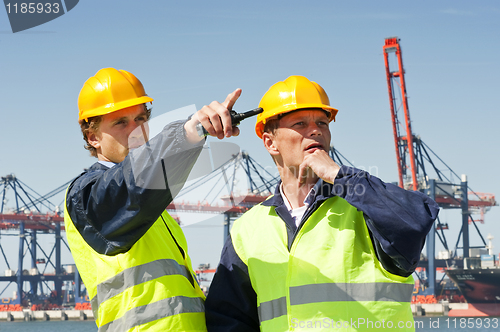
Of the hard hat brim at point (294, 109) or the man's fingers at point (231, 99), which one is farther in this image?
the hard hat brim at point (294, 109)

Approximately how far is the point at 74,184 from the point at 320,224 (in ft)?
3.56

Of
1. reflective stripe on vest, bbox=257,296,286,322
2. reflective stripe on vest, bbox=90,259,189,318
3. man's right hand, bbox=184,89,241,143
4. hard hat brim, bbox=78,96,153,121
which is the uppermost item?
hard hat brim, bbox=78,96,153,121

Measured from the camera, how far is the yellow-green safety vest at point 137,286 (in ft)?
7.36

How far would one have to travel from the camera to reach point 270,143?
2.88 m

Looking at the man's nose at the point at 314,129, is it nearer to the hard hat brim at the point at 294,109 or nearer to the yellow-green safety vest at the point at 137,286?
the hard hat brim at the point at 294,109

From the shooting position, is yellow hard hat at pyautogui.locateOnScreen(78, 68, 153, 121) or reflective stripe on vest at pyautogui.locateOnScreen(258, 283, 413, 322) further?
yellow hard hat at pyautogui.locateOnScreen(78, 68, 153, 121)

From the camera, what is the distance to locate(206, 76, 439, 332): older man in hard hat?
81.5 inches

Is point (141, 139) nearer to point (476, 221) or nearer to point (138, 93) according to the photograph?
point (138, 93)

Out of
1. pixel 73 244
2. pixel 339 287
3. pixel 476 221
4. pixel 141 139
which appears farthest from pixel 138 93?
pixel 476 221

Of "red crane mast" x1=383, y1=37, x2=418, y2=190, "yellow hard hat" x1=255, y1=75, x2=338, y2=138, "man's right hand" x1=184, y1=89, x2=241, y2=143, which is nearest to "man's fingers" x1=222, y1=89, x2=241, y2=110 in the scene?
"man's right hand" x1=184, y1=89, x2=241, y2=143

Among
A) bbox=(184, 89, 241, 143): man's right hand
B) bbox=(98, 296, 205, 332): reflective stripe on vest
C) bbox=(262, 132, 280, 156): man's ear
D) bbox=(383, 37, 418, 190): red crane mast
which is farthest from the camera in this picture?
bbox=(383, 37, 418, 190): red crane mast

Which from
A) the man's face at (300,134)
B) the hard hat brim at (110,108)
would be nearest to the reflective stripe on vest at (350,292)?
the man's face at (300,134)

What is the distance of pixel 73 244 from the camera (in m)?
2.29

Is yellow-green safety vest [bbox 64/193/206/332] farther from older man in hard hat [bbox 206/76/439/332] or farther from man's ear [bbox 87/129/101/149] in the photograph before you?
man's ear [bbox 87/129/101/149]
